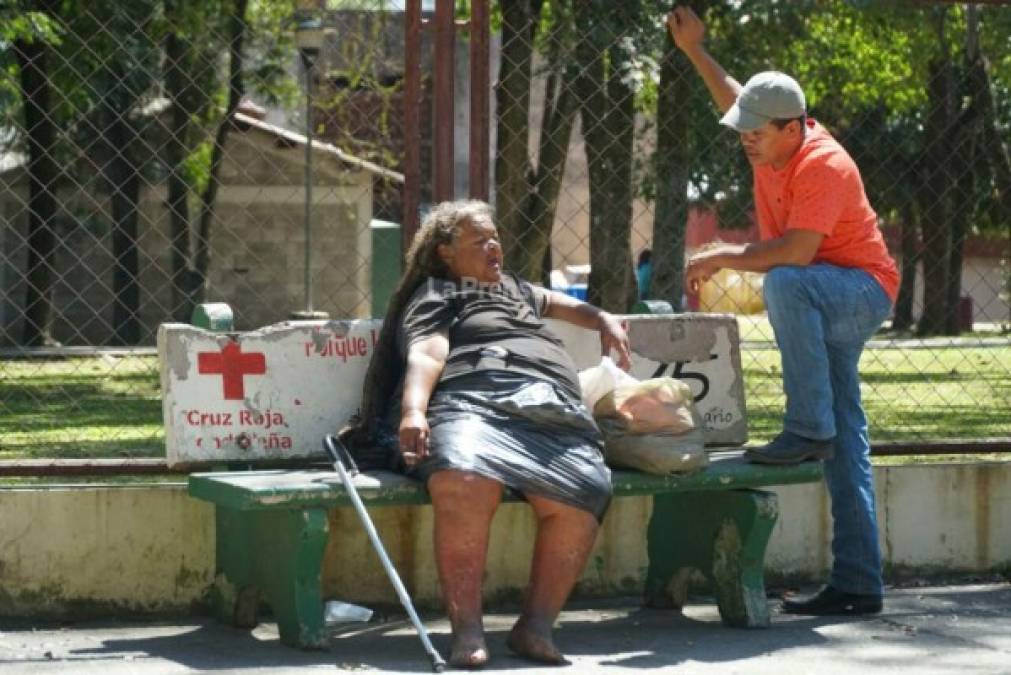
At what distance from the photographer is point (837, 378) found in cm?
631

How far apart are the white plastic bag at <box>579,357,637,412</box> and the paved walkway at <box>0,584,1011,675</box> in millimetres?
765

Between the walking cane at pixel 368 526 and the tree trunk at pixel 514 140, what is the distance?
3.74m

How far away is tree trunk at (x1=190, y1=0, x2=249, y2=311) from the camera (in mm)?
19328

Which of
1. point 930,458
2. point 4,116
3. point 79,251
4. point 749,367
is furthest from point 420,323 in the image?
point 79,251

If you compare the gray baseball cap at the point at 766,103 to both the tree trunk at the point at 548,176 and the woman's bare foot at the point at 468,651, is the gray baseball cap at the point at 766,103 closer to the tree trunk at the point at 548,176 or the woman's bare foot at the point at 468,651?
the woman's bare foot at the point at 468,651

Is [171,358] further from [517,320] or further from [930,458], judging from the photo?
[930,458]

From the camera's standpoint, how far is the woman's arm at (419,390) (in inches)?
216

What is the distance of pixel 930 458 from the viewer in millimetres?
8562

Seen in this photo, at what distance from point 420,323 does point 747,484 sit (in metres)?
1.17

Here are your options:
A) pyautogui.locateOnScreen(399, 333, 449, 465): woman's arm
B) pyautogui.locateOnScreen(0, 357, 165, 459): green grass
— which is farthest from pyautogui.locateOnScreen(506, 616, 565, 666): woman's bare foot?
pyautogui.locateOnScreen(0, 357, 165, 459): green grass

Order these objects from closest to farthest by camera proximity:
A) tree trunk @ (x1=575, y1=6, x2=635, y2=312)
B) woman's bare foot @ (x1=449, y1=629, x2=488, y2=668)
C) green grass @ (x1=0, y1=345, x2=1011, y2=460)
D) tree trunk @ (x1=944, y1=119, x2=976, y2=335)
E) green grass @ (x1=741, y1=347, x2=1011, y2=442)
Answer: woman's bare foot @ (x1=449, y1=629, x2=488, y2=668), green grass @ (x1=0, y1=345, x2=1011, y2=460), tree trunk @ (x1=575, y1=6, x2=635, y2=312), green grass @ (x1=741, y1=347, x2=1011, y2=442), tree trunk @ (x1=944, y1=119, x2=976, y2=335)

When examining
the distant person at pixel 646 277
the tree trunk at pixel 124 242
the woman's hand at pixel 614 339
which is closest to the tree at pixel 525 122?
the distant person at pixel 646 277

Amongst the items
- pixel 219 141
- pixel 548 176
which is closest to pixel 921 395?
pixel 548 176

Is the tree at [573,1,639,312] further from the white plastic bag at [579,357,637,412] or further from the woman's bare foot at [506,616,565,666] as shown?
the woman's bare foot at [506,616,565,666]
